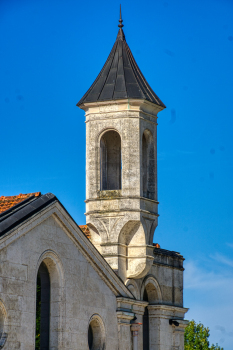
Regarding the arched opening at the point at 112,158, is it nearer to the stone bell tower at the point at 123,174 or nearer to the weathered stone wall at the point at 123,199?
the stone bell tower at the point at 123,174

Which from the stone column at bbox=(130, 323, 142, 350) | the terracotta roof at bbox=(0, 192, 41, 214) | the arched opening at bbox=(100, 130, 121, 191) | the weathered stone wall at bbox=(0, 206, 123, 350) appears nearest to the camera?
the weathered stone wall at bbox=(0, 206, 123, 350)

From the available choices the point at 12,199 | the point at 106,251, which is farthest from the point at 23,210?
the point at 106,251

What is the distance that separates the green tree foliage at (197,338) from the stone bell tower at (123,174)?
4059cm

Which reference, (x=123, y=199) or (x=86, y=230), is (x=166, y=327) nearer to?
(x=86, y=230)

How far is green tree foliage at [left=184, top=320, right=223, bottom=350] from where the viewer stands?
239ft

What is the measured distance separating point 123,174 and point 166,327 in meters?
6.28

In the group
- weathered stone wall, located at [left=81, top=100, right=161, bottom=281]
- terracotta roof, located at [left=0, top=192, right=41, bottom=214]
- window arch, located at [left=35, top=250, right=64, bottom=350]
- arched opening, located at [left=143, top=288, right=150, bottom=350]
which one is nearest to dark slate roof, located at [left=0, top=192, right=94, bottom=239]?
terracotta roof, located at [left=0, top=192, right=41, bottom=214]

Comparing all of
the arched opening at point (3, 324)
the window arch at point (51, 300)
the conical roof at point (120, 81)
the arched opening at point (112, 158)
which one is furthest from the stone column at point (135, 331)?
the conical roof at point (120, 81)

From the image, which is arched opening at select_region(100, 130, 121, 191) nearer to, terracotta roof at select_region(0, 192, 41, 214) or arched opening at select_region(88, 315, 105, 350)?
terracotta roof at select_region(0, 192, 41, 214)

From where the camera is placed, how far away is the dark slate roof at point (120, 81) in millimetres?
33375

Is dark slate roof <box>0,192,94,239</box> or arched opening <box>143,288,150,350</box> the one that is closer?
dark slate roof <box>0,192,94,239</box>

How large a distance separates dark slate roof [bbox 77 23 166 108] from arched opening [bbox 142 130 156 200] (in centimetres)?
137

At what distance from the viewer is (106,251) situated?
32.8 meters

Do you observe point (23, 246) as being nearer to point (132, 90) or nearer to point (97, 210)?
point (97, 210)
